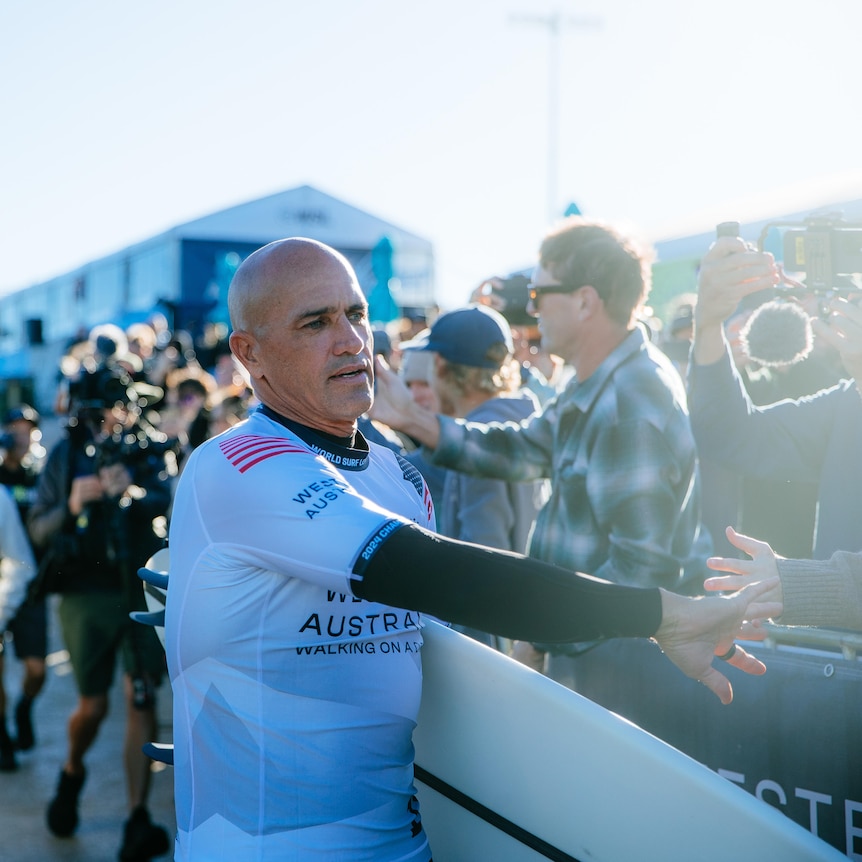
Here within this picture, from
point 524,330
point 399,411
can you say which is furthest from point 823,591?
point 524,330

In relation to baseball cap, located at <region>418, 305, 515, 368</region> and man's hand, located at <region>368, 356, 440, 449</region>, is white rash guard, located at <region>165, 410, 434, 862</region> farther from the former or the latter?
baseball cap, located at <region>418, 305, 515, 368</region>

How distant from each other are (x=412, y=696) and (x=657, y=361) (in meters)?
1.52

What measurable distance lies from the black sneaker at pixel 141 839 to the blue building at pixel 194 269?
11962 millimetres

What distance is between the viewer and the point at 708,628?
176 centimetres

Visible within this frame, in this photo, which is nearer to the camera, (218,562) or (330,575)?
(330,575)

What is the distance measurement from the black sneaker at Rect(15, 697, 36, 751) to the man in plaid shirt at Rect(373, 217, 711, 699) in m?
3.88

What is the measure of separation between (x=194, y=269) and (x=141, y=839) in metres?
15.7

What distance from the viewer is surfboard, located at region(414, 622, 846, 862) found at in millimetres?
1695

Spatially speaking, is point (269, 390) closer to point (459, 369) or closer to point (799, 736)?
point (799, 736)

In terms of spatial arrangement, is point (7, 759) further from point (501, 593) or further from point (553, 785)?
point (501, 593)

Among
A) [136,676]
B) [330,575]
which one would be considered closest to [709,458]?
[330,575]

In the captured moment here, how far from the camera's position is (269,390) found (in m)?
1.87

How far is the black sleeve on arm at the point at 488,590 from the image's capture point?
1.53 meters


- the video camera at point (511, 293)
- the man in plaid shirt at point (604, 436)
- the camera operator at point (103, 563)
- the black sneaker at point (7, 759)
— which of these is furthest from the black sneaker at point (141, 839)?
the video camera at point (511, 293)
